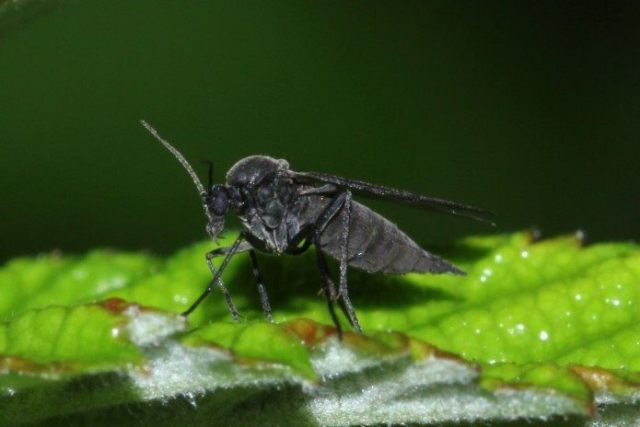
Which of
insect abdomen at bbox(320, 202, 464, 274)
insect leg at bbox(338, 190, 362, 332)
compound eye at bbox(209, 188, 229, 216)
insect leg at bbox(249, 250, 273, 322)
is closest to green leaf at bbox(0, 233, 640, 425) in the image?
insect leg at bbox(338, 190, 362, 332)

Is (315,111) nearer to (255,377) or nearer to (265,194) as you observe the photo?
(265,194)

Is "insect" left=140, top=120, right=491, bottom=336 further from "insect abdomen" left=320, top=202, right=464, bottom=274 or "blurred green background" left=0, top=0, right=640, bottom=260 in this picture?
"blurred green background" left=0, top=0, right=640, bottom=260

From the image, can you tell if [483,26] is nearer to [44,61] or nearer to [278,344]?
[44,61]

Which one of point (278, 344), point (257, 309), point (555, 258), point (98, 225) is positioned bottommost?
point (98, 225)

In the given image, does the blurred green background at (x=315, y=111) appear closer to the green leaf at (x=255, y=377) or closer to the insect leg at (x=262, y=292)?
the insect leg at (x=262, y=292)

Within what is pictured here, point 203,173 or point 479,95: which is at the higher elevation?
point 479,95

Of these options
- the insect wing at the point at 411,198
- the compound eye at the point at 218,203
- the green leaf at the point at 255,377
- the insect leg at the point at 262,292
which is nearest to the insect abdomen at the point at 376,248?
the insect wing at the point at 411,198

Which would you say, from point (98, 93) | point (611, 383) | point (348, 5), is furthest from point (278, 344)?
point (348, 5)

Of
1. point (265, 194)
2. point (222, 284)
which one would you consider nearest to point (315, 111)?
point (265, 194)
